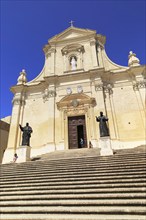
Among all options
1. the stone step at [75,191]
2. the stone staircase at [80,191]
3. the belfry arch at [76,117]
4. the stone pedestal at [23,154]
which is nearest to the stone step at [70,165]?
the stone staircase at [80,191]

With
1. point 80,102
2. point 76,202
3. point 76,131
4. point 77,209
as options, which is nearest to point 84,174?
point 76,202

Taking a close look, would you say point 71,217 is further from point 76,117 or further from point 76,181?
point 76,117

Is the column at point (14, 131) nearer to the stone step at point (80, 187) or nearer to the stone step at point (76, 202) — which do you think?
the stone step at point (80, 187)

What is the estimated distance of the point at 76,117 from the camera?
603 inches

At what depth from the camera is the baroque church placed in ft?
45.8

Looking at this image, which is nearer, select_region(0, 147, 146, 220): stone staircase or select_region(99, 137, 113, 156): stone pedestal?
select_region(0, 147, 146, 220): stone staircase

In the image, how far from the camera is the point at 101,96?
14820 millimetres

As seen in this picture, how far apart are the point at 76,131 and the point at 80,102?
8.62 ft

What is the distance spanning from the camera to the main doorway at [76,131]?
14.3 m

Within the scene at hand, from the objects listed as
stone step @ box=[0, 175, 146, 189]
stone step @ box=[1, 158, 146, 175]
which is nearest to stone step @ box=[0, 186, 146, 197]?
stone step @ box=[0, 175, 146, 189]

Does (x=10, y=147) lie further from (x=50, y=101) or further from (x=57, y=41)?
(x=57, y=41)

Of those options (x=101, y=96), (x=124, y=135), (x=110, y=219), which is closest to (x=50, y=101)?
(x=101, y=96)

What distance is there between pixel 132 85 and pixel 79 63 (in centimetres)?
594

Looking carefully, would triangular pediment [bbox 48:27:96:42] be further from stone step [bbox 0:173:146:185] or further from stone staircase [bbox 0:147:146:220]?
stone step [bbox 0:173:146:185]
